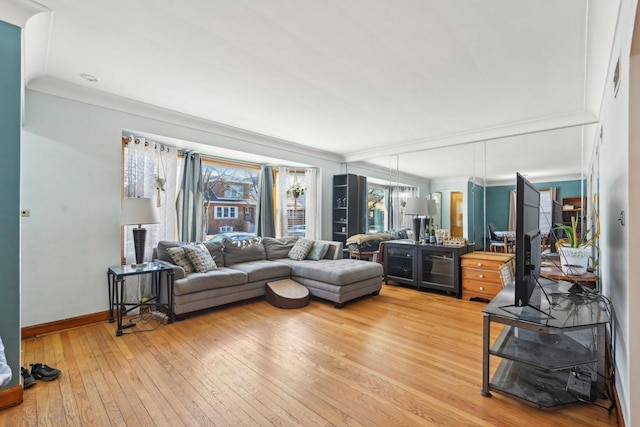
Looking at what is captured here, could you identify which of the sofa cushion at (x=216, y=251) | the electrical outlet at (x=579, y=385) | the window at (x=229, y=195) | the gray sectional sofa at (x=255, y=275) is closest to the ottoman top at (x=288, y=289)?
the gray sectional sofa at (x=255, y=275)

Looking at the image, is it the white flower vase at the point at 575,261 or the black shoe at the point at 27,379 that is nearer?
the black shoe at the point at 27,379

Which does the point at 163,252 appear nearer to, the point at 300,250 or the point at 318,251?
the point at 300,250

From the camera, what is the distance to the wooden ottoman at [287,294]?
3.76 meters

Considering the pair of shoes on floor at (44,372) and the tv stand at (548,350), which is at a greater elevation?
the tv stand at (548,350)

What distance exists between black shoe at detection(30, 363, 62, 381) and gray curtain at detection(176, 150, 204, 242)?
7.41ft

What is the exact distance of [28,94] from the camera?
285 centimetres

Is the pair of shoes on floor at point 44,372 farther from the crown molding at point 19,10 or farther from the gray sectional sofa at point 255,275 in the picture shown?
the crown molding at point 19,10

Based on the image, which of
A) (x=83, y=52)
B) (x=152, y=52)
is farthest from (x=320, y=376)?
(x=83, y=52)

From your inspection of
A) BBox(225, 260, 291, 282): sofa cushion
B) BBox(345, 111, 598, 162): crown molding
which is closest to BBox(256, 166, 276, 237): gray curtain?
BBox(225, 260, 291, 282): sofa cushion

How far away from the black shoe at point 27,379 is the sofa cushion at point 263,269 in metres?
2.15

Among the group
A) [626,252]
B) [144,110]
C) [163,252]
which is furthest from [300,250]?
[626,252]

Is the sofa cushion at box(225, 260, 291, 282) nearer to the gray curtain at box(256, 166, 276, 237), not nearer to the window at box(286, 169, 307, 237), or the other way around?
the gray curtain at box(256, 166, 276, 237)

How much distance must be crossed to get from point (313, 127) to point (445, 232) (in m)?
2.68

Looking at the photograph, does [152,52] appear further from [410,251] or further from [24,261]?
[410,251]
